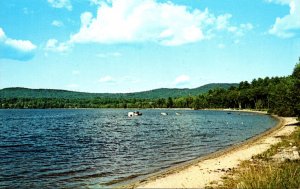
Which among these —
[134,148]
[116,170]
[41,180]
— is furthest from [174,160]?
[41,180]

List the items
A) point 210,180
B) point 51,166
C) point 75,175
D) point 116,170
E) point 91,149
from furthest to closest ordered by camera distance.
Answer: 1. point 91,149
2. point 51,166
3. point 116,170
4. point 75,175
5. point 210,180

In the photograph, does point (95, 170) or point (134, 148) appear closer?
point (95, 170)

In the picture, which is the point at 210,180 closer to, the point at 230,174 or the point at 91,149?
the point at 230,174

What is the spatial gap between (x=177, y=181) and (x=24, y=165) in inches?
721

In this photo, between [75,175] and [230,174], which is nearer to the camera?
[230,174]

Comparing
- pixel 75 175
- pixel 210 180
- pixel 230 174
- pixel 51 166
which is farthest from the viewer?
pixel 51 166

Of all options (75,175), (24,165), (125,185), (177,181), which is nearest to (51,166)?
(24,165)

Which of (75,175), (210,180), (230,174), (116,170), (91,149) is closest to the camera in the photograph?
(210,180)

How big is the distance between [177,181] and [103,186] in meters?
5.53

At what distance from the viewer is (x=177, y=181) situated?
27.0 meters

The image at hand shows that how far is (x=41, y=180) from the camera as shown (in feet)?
98.0

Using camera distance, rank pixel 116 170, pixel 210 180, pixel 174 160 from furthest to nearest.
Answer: pixel 174 160 < pixel 116 170 < pixel 210 180

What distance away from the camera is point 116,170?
112 feet

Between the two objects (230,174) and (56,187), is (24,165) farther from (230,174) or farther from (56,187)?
(230,174)
